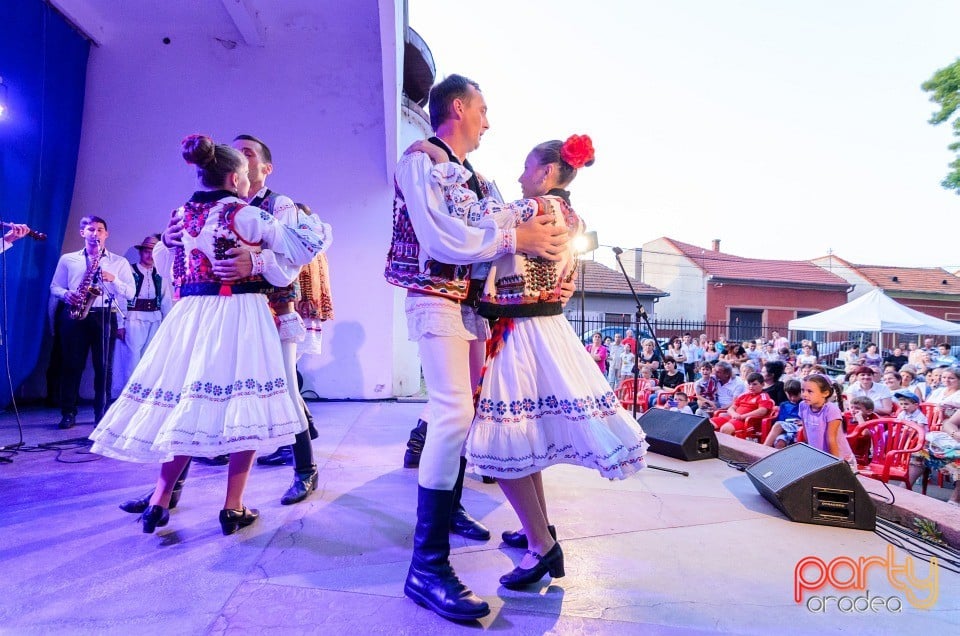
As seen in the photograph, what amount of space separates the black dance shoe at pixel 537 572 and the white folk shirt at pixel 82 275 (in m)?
4.55

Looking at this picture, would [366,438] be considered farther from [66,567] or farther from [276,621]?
[276,621]

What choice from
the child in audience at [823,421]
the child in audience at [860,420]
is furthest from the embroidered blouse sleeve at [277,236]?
the child in audience at [860,420]

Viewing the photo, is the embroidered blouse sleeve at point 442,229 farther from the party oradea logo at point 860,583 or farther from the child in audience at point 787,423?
the child in audience at point 787,423

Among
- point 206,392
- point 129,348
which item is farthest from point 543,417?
point 129,348

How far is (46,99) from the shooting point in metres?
5.06

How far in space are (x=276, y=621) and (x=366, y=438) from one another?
264 cm

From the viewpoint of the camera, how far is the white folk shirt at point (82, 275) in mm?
4805

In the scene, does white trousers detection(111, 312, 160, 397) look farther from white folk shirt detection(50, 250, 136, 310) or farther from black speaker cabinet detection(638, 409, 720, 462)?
black speaker cabinet detection(638, 409, 720, 462)

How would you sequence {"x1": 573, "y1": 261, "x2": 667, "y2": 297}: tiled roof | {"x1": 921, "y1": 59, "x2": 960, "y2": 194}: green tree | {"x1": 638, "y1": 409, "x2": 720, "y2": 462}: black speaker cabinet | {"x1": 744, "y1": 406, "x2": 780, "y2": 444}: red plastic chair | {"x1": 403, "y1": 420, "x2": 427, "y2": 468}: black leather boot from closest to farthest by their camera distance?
1. {"x1": 403, "y1": 420, "x2": 427, "y2": 468}: black leather boot
2. {"x1": 638, "y1": 409, "x2": 720, "y2": 462}: black speaker cabinet
3. {"x1": 744, "y1": 406, "x2": 780, "y2": 444}: red plastic chair
4. {"x1": 921, "y1": 59, "x2": 960, "y2": 194}: green tree
5. {"x1": 573, "y1": 261, "x2": 667, "y2": 297}: tiled roof

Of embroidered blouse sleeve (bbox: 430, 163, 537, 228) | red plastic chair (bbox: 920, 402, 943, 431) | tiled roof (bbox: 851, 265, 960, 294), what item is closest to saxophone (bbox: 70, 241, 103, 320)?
embroidered blouse sleeve (bbox: 430, 163, 537, 228)

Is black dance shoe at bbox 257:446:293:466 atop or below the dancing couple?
below

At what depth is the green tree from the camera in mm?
15750

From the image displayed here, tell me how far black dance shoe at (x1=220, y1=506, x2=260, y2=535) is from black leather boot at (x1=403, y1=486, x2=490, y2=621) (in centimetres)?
88

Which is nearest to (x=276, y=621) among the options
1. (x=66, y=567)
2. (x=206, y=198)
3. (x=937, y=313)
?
(x=66, y=567)
